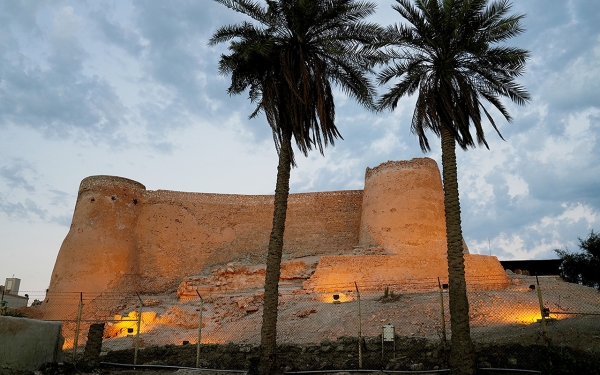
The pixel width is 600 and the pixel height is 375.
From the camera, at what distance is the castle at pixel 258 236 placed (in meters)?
21.9

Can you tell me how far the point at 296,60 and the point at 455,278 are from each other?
6647 millimetres

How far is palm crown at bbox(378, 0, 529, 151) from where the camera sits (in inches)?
491

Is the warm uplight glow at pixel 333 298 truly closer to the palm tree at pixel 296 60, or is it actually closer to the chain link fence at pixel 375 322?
the chain link fence at pixel 375 322

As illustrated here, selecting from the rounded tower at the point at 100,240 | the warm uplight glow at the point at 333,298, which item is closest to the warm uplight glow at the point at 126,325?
the rounded tower at the point at 100,240

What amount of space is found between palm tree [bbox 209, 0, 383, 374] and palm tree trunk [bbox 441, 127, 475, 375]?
3068mm

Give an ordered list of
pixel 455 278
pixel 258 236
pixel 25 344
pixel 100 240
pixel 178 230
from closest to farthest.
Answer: pixel 25 344, pixel 455 278, pixel 100 240, pixel 258 236, pixel 178 230

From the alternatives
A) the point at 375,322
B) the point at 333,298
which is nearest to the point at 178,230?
the point at 333,298

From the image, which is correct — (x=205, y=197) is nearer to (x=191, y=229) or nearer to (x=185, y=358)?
(x=191, y=229)

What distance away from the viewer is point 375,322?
16.2 m

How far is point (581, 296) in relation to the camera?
17.8 m

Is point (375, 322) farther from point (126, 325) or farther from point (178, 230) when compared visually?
point (178, 230)

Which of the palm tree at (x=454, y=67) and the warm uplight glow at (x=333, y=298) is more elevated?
the palm tree at (x=454, y=67)

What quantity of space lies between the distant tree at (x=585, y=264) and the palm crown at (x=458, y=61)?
54.7ft

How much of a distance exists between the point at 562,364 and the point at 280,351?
609cm
